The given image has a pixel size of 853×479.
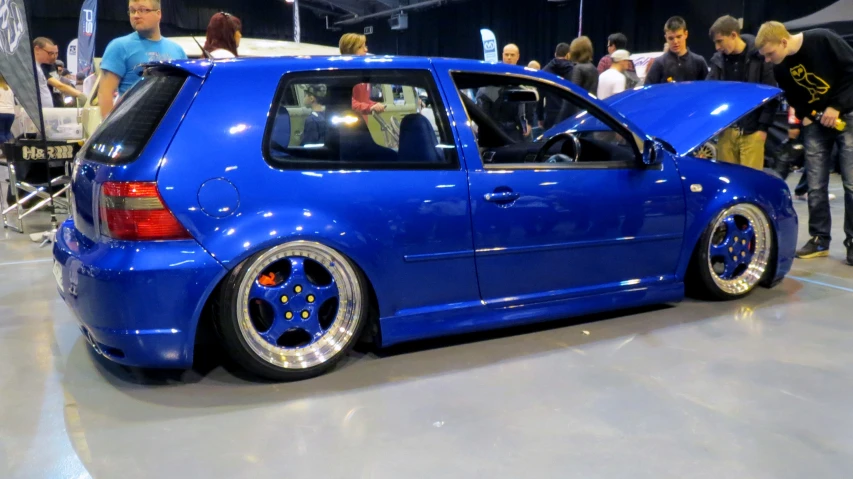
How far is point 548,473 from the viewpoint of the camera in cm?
220

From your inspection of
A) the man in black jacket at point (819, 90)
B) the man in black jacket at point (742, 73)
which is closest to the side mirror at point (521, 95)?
the man in black jacket at point (819, 90)

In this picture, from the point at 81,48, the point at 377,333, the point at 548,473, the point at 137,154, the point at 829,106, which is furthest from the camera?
the point at 81,48

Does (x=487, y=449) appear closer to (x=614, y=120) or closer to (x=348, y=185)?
(x=348, y=185)

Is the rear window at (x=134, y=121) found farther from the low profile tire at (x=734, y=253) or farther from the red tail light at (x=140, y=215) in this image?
the low profile tire at (x=734, y=253)

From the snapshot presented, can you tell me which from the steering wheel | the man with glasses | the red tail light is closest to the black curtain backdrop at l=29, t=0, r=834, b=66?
the steering wheel

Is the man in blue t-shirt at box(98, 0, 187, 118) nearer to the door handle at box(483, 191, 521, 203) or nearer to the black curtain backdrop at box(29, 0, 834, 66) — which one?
the door handle at box(483, 191, 521, 203)

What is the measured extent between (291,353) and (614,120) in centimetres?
186

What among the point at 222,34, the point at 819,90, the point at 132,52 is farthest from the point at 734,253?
the point at 132,52

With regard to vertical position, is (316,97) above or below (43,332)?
above

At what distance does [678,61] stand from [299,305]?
4758mm

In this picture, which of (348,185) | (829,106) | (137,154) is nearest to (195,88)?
(137,154)

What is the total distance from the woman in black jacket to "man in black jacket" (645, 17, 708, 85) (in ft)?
1.87

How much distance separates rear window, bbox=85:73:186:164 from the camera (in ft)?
8.87

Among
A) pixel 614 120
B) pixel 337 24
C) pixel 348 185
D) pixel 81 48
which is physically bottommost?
pixel 348 185
